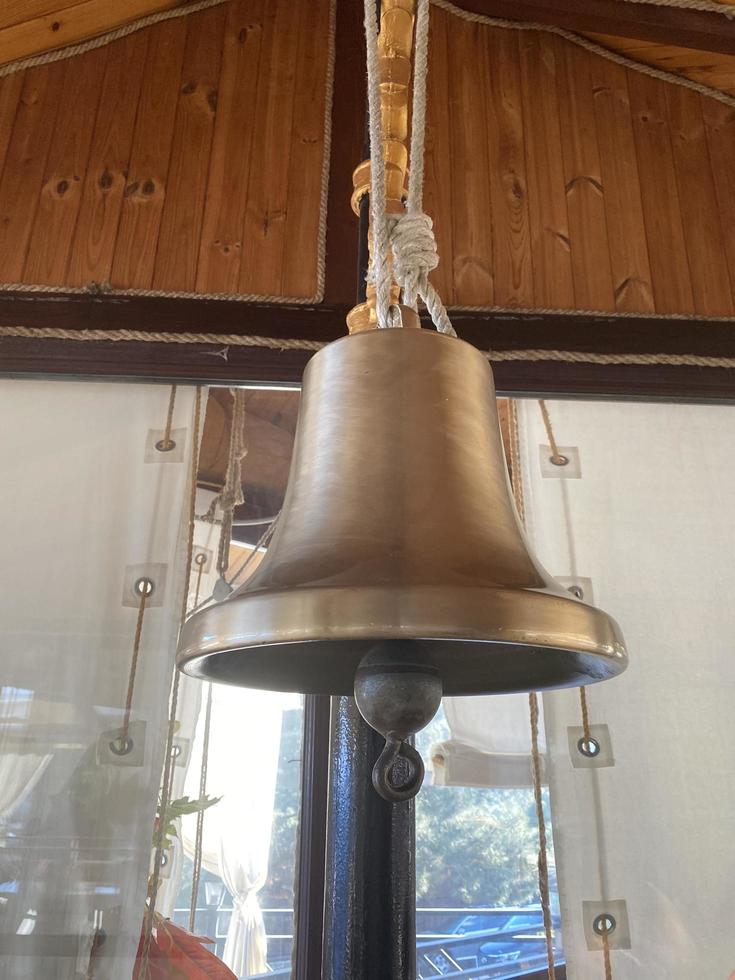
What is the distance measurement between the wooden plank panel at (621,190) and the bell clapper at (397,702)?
986 millimetres

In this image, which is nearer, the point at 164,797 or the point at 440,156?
the point at 164,797

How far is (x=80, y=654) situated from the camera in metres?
1.09

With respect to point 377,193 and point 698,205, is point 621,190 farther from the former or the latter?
point 377,193

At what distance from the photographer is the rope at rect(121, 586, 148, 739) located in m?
1.06

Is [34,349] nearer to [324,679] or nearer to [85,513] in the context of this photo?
[85,513]

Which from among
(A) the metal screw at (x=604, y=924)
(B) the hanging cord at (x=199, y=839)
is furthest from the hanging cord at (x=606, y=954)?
(B) the hanging cord at (x=199, y=839)

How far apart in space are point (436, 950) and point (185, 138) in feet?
4.75

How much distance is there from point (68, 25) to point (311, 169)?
50cm

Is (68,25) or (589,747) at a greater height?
(68,25)

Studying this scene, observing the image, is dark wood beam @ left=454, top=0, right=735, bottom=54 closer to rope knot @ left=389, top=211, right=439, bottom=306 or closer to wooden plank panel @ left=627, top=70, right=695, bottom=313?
wooden plank panel @ left=627, top=70, right=695, bottom=313

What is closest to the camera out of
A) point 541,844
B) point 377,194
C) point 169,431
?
point 377,194

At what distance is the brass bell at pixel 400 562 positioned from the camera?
14.4 inches

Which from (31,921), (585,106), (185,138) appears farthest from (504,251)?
(31,921)

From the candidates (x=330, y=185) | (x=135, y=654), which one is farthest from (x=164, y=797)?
(x=330, y=185)
